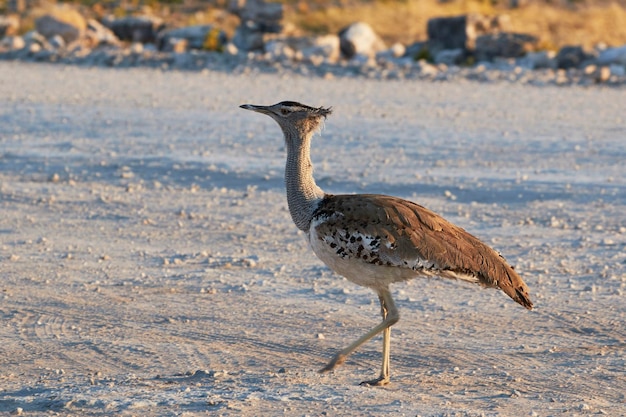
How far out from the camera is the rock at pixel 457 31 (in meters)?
27.3

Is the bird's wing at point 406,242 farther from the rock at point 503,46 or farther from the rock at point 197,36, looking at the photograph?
the rock at point 197,36

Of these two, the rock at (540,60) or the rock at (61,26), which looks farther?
the rock at (61,26)

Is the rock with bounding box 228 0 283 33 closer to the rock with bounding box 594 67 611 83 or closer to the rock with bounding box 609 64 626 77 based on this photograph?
the rock with bounding box 609 64 626 77

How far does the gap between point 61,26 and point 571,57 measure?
47.1ft

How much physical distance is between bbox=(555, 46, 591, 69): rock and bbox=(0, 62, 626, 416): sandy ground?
29.0 ft

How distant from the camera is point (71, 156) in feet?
40.3

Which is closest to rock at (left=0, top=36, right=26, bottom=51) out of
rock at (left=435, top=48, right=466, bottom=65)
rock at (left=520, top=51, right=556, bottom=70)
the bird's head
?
rock at (left=435, top=48, right=466, bottom=65)

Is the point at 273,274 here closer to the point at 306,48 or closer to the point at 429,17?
the point at 306,48

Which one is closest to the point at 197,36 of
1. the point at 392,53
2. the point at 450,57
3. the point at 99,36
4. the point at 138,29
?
the point at 138,29

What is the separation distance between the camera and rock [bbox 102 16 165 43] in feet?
105

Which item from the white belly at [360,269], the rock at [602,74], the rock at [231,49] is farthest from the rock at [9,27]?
Result: the white belly at [360,269]

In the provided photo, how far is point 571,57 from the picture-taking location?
79.6 ft

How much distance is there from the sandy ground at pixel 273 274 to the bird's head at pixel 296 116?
1136mm

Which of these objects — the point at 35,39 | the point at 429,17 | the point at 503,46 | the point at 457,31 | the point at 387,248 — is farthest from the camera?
the point at 429,17
